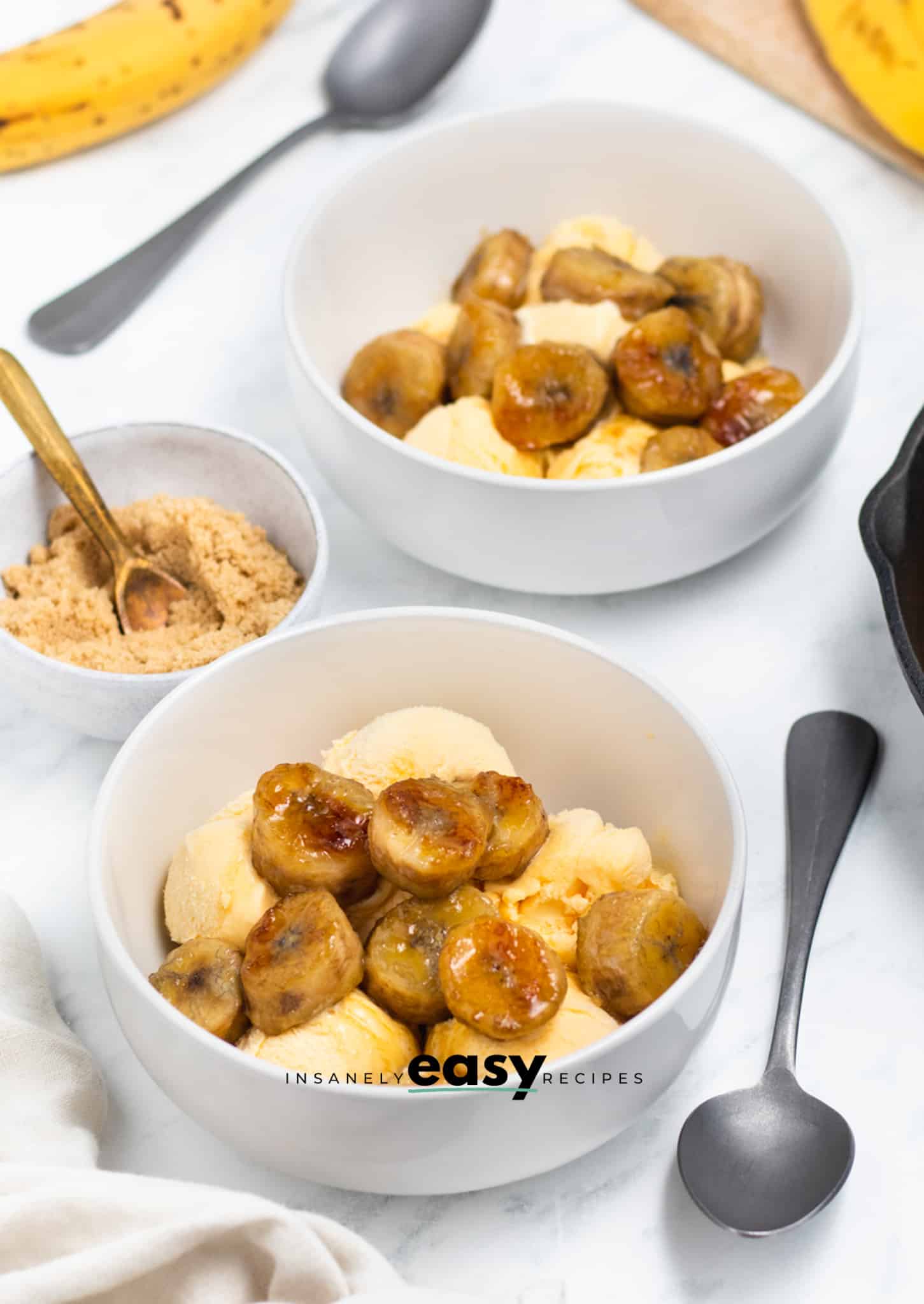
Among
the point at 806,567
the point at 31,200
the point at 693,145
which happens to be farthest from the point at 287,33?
the point at 806,567

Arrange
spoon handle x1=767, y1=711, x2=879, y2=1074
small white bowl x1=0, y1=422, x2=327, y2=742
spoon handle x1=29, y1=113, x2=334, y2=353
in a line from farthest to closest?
1. spoon handle x1=29, y1=113, x2=334, y2=353
2. small white bowl x1=0, y1=422, x2=327, y2=742
3. spoon handle x1=767, y1=711, x2=879, y2=1074

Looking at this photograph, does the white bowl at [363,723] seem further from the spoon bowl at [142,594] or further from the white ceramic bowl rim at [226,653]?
the spoon bowl at [142,594]

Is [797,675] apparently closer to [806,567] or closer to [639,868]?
[806,567]

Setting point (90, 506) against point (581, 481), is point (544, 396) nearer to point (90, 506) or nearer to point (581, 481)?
point (581, 481)

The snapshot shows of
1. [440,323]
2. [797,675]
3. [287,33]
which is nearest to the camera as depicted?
[797,675]

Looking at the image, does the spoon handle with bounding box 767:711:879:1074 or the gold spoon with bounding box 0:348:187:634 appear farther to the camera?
the gold spoon with bounding box 0:348:187:634

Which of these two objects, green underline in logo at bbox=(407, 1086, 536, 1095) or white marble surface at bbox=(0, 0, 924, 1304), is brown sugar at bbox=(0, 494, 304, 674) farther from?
green underline in logo at bbox=(407, 1086, 536, 1095)

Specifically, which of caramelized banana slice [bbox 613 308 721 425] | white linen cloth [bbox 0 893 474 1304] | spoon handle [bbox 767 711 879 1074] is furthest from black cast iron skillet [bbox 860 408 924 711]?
white linen cloth [bbox 0 893 474 1304]
